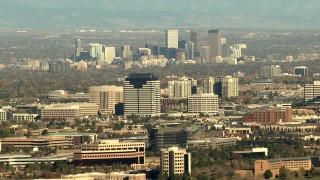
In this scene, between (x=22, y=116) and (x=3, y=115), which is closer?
(x=3, y=115)

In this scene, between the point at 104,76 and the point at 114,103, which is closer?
the point at 114,103

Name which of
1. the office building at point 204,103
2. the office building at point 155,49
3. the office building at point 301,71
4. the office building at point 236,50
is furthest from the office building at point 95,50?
the office building at point 204,103

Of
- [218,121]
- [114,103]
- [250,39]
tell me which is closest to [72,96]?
[114,103]

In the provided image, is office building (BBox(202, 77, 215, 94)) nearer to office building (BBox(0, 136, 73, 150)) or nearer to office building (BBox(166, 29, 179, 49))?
office building (BBox(0, 136, 73, 150))

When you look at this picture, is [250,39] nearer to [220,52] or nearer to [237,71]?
[220,52]

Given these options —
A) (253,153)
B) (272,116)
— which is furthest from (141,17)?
(253,153)

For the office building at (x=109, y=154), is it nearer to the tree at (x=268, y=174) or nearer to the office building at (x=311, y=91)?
the tree at (x=268, y=174)

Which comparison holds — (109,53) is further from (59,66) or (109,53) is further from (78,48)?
(59,66)
